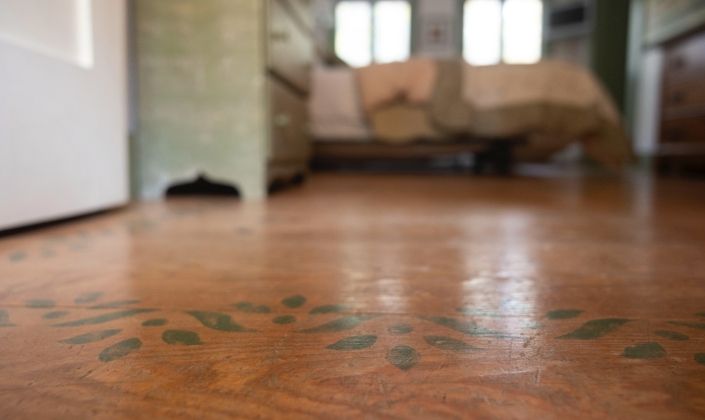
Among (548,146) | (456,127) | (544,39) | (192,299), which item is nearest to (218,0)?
(192,299)

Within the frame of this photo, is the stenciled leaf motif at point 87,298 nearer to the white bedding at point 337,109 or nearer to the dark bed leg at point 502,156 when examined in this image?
the white bedding at point 337,109

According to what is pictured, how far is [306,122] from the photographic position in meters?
2.78

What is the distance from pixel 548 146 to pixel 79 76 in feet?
11.3

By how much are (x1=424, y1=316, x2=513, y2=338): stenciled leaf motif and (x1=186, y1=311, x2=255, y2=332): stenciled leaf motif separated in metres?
0.17

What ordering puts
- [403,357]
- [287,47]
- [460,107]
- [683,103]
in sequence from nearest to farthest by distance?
[403,357] < [287,47] < [460,107] < [683,103]

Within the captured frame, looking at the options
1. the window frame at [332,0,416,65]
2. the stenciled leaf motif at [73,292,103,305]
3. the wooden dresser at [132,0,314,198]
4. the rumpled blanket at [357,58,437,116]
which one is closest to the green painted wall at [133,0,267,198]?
the wooden dresser at [132,0,314,198]

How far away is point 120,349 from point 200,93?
141 centimetres

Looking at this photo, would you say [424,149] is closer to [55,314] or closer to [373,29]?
[55,314]

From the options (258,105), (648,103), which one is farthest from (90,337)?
(648,103)

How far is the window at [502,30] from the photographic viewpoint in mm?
7484

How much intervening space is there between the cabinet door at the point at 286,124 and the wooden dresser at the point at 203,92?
8 centimetres

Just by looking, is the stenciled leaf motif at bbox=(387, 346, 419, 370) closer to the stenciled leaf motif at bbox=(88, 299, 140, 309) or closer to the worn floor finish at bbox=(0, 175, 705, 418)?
the worn floor finish at bbox=(0, 175, 705, 418)

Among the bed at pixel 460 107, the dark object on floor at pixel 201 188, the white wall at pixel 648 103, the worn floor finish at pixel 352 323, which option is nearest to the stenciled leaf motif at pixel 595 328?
the worn floor finish at pixel 352 323

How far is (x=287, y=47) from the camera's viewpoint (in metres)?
2.09
